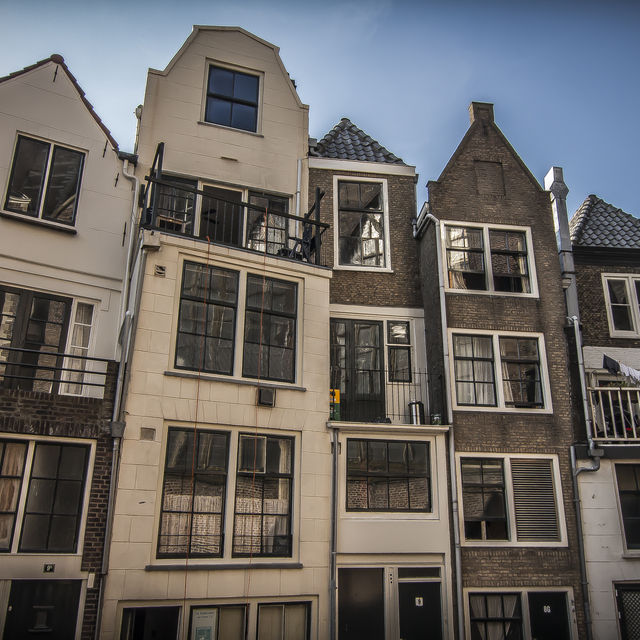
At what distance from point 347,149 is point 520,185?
194 inches

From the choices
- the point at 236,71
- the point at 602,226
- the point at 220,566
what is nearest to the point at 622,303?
the point at 602,226

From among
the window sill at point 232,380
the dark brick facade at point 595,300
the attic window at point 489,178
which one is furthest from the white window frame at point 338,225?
the dark brick facade at point 595,300

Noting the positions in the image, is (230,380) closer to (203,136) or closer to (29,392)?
(29,392)

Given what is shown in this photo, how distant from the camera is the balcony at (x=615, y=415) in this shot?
15203 millimetres

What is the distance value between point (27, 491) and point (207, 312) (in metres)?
4.75

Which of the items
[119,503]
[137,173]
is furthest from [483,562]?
[137,173]

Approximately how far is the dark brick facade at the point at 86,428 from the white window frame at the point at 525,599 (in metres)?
7.44

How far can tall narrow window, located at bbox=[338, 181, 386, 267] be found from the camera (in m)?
17.1

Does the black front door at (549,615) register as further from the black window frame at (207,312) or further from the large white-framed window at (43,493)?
the large white-framed window at (43,493)

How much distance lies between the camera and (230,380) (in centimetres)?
1318

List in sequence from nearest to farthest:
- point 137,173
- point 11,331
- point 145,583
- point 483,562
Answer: point 145,583 < point 11,331 < point 483,562 < point 137,173

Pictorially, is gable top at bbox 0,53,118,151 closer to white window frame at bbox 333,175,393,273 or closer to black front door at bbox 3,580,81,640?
white window frame at bbox 333,175,393,273

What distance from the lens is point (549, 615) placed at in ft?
45.3

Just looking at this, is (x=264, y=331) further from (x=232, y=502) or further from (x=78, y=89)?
(x=78, y=89)
